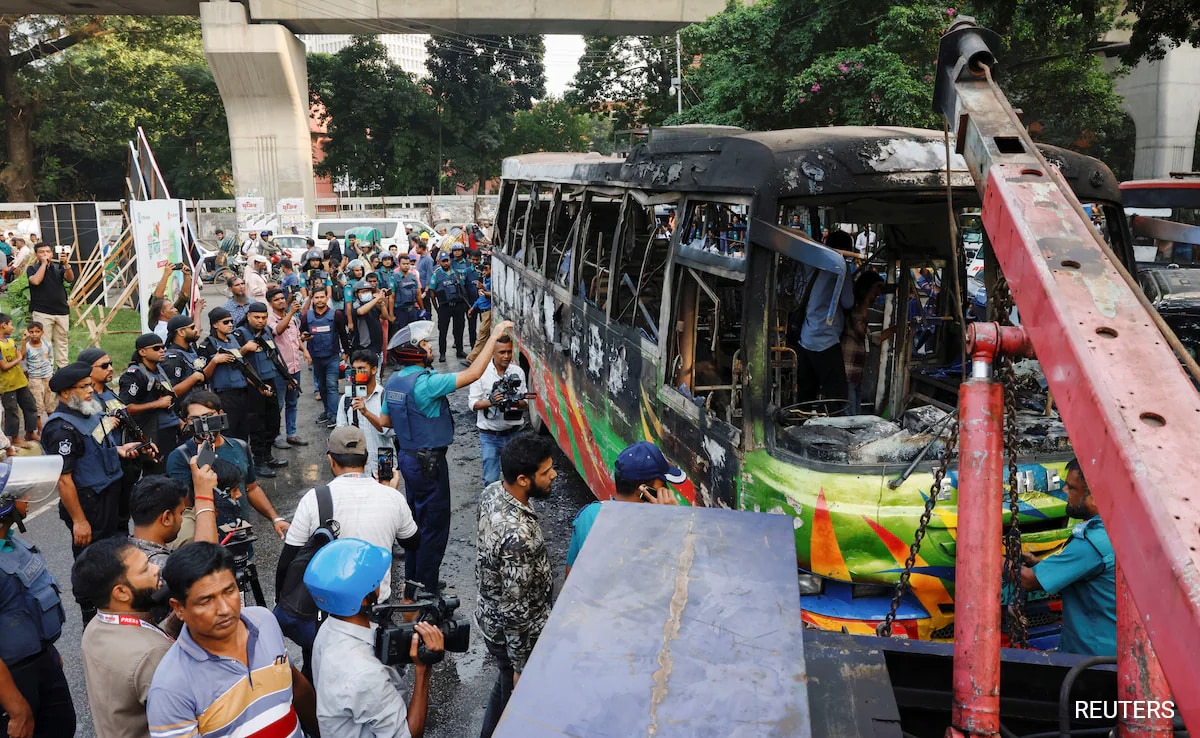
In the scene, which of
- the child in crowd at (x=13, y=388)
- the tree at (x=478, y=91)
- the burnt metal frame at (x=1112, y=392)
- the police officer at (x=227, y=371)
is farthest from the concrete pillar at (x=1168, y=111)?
the child in crowd at (x=13, y=388)


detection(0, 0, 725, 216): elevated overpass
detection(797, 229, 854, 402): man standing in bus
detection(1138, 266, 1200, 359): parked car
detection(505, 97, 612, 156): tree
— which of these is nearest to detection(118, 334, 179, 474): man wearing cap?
detection(797, 229, 854, 402): man standing in bus

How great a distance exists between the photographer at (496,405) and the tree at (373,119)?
104 feet

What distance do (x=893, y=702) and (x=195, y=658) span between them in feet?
6.54

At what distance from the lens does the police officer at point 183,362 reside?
6848mm

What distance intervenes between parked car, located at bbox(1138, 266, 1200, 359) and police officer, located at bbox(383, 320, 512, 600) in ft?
20.1

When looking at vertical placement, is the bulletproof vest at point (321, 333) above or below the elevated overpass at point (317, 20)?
below

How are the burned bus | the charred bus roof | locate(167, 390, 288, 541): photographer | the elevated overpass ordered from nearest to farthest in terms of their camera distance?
the burned bus < the charred bus roof < locate(167, 390, 288, 541): photographer < the elevated overpass

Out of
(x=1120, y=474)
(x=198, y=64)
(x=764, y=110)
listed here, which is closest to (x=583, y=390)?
(x=1120, y=474)

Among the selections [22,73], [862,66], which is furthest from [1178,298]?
[22,73]

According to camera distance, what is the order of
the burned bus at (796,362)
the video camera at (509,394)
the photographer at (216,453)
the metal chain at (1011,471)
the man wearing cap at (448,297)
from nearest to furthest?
the metal chain at (1011,471), the burned bus at (796,362), the photographer at (216,453), the video camera at (509,394), the man wearing cap at (448,297)

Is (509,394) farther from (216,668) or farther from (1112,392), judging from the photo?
(1112,392)

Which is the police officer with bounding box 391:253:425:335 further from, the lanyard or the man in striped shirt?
the man in striped shirt

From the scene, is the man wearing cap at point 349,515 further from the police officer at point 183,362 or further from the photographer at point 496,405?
the police officer at point 183,362

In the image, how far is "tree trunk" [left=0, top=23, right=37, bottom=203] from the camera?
3112cm
